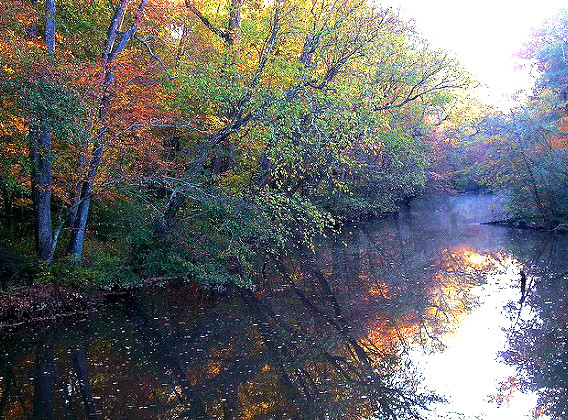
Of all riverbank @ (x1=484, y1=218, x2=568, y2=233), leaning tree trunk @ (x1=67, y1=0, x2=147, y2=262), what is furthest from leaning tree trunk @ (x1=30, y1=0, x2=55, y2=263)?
riverbank @ (x1=484, y1=218, x2=568, y2=233)

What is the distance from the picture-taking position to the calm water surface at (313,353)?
343 inches

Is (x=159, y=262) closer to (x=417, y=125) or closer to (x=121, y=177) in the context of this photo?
(x=121, y=177)

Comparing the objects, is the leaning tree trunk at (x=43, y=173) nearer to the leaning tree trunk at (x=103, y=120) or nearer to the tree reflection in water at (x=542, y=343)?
the leaning tree trunk at (x=103, y=120)

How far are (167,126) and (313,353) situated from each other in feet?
25.2

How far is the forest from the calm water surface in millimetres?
1877

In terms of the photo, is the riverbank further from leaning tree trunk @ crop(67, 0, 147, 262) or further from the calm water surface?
leaning tree trunk @ crop(67, 0, 147, 262)

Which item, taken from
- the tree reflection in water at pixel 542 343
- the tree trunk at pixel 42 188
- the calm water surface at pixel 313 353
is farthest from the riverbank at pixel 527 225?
the tree trunk at pixel 42 188

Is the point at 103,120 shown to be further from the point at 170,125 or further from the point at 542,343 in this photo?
the point at 542,343

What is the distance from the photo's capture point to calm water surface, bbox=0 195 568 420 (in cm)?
871

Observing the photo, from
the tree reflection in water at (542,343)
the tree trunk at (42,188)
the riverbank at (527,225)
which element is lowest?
the tree reflection in water at (542,343)

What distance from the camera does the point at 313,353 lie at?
36.9ft

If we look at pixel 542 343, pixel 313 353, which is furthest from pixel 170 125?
pixel 542 343

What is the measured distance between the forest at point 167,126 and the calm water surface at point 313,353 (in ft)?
6.16

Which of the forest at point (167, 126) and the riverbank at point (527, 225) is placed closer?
the forest at point (167, 126)
